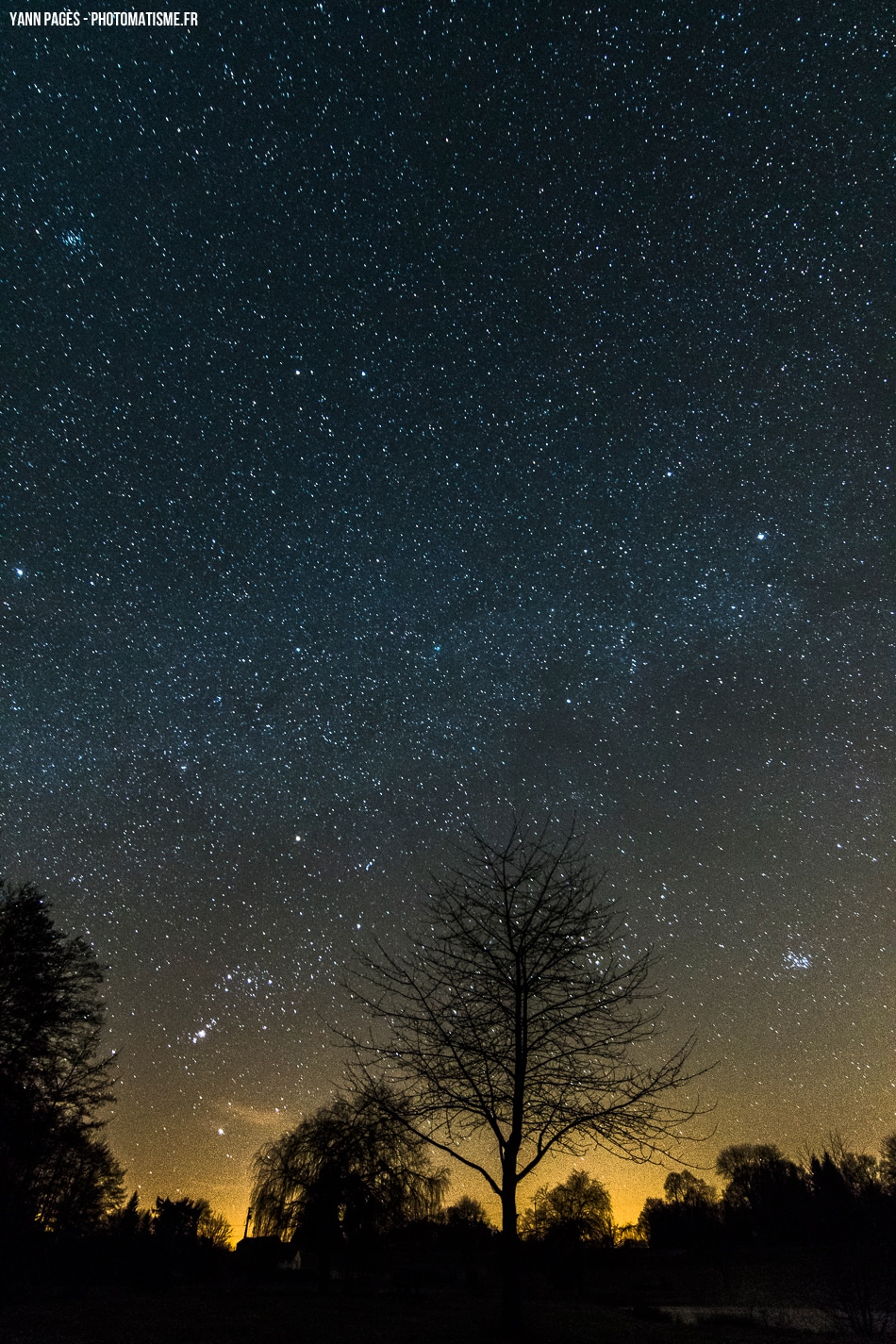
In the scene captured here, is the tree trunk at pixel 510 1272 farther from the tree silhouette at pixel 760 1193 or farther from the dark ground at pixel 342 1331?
the tree silhouette at pixel 760 1193

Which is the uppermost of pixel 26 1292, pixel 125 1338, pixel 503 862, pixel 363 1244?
pixel 503 862

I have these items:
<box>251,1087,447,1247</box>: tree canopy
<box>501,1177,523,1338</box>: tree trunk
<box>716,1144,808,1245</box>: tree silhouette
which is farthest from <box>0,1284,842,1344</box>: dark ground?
<box>716,1144,808,1245</box>: tree silhouette

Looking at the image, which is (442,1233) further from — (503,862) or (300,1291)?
(503,862)

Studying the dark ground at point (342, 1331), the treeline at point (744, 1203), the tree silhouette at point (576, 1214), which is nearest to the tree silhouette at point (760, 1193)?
the treeline at point (744, 1203)

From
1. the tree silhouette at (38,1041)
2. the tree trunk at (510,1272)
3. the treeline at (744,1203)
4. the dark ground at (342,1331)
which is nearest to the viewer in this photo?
the tree trunk at (510,1272)

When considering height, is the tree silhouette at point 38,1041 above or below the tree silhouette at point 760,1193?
above

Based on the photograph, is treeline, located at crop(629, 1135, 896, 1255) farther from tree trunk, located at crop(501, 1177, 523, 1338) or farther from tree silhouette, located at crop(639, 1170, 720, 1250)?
tree trunk, located at crop(501, 1177, 523, 1338)

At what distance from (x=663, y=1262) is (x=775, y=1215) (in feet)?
41.9

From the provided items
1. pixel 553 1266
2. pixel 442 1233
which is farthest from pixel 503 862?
pixel 442 1233

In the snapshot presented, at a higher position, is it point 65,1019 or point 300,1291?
point 65,1019

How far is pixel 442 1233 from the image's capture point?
5934 centimetres

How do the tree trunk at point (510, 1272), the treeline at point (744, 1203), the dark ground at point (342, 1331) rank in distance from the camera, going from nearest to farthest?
the tree trunk at point (510, 1272), the dark ground at point (342, 1331), the treeline at point (744, 1203)

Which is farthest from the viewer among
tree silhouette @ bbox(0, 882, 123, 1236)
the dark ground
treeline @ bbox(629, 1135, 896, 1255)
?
treeline @ bbox(629, 1135, 896, 1255)

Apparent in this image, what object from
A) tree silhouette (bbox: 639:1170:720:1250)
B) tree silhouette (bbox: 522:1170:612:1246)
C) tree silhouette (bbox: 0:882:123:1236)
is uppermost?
tree silhouette (bbox: 0:882:123:1236)
